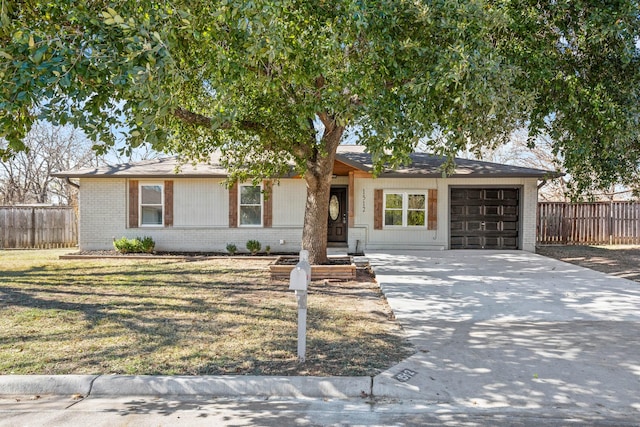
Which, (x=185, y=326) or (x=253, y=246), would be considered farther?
(x=253, y=246)

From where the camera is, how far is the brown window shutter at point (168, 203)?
572 inches

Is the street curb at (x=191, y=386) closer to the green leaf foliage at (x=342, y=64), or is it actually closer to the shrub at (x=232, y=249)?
the green leaf foliage at (x=342, y=64)

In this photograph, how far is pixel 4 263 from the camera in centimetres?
1197

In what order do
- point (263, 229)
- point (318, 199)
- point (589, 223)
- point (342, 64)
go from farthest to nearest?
1. point (589, 223)
2. point (263, 229)
3. point (318, 199)
4. point (342, 64)

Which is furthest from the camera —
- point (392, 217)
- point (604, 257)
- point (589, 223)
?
point (589, 223)

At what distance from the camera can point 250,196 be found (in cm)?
1471

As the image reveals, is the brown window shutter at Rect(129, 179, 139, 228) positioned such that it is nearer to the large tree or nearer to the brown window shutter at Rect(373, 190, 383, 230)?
the large tree

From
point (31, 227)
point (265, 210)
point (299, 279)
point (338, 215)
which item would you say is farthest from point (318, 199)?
point (31, 227)

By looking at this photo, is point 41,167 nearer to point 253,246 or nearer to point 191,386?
point 253,246

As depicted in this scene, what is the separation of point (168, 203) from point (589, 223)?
53.9 ft

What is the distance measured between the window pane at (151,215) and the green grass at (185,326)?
16.4 ft

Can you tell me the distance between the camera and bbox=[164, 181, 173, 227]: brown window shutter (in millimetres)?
14523

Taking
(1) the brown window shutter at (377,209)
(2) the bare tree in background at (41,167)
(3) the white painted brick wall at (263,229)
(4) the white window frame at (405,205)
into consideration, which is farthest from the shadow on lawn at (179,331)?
(2) the bare tree in background at (41,167)

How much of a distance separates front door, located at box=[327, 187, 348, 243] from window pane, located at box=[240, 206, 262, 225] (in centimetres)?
258
